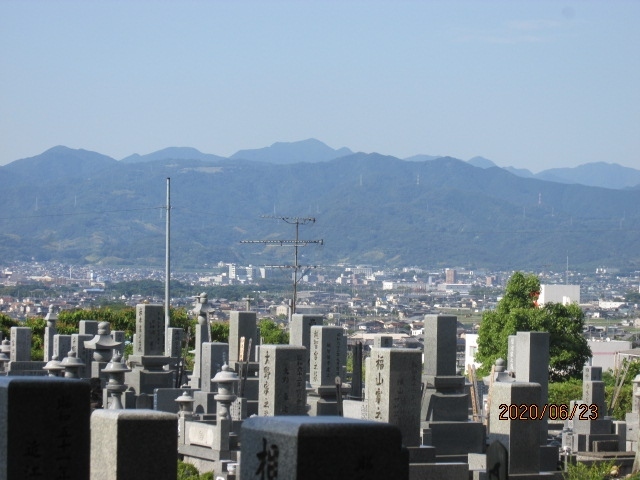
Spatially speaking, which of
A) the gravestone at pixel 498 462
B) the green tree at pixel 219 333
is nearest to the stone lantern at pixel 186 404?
the gravestone at pixel 498 462

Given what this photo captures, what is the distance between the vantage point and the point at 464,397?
19250mm

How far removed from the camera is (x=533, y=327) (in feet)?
113

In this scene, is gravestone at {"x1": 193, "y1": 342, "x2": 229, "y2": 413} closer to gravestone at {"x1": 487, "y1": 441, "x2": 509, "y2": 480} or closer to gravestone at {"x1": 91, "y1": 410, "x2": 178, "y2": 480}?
gravestone at {"x1": 487, "y1": 441, "x2": 509, "y2": 480}

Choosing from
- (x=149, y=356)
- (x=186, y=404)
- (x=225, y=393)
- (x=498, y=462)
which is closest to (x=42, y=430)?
(x=498, y=462)

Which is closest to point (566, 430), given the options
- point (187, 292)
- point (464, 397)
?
point (464, 397)

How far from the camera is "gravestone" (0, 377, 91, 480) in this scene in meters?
6.14

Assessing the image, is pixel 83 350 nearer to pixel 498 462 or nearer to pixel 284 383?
pixel 284 383

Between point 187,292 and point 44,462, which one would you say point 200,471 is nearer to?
point 44,462

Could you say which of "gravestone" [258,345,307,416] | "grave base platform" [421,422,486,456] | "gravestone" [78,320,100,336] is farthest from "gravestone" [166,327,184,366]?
"gravestone" [258,345,307,416]

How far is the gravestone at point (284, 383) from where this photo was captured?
16.5 metres

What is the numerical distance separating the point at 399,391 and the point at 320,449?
393 inches

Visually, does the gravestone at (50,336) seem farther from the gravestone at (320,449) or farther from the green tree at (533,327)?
the gravestone at (320,449)
